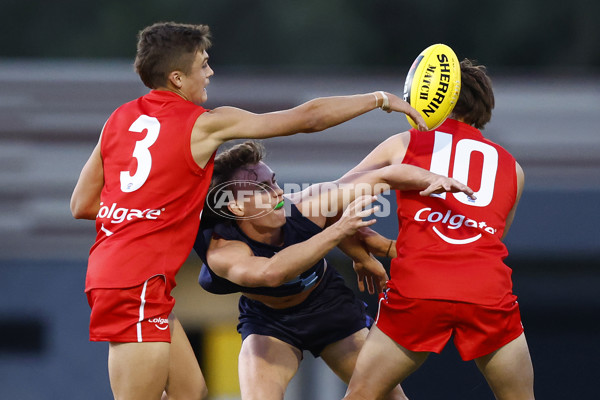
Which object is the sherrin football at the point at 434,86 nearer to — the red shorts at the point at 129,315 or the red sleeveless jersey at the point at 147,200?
the red sleeveless jersey at the point at 147,200

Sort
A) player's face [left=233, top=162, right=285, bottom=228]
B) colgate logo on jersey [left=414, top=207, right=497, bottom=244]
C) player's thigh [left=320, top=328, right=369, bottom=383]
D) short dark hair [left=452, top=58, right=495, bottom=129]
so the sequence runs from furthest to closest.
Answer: player's thigh [left=320, top=328, right=369, bottom=383] < player's face [left=233, top=162, right=285, bottom=228] < short dark hair [left=452, top=58, right=495, bottom=129] < colgate logo on jersey [left=414, top=207, right=497, bottom=244]

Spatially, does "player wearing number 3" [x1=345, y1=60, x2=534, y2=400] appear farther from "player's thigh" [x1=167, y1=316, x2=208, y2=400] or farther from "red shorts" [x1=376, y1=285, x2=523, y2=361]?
"player's thigh" [x1=167, y1=316, x2=208, y2=400]

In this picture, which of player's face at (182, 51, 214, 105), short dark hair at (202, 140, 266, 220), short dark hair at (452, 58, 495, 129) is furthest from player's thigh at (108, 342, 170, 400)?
short dark hair at (452, 58, 495, 129)

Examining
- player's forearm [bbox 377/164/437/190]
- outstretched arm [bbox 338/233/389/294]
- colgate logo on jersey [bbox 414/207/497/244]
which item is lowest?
outstretched arm [bbox 338/233/389/294]

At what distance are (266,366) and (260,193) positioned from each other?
31.4 inches

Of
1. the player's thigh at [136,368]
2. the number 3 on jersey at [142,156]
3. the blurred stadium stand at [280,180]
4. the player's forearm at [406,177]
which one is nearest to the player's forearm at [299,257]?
the player's forearm at [406,177]

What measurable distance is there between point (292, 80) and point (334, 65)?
368cm

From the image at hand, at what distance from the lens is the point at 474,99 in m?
3.90

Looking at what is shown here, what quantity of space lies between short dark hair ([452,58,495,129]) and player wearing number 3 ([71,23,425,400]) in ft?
1.14

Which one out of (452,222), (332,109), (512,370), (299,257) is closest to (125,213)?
(299,257)

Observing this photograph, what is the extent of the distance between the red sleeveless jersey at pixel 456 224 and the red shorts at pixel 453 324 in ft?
0.13

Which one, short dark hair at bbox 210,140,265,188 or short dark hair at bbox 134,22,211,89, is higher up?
short dark hair at bbox 134,22,211,89

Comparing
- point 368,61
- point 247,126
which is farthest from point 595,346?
point 368,61

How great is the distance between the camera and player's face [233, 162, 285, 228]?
4.01 metres
